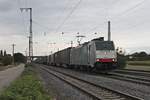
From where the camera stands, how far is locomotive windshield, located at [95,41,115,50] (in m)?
34.4

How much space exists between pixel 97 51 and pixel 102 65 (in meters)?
1.55

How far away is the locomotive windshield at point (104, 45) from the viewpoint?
34.4 m

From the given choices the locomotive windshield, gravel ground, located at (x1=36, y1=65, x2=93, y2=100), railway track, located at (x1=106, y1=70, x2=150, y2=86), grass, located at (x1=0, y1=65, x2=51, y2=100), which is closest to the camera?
grass, located at (x1=0, y1=65, x2=51, y2=100)

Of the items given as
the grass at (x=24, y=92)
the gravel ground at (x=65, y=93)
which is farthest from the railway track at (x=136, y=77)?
the grass at (x=24, y=92)

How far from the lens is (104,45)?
34.8 metres

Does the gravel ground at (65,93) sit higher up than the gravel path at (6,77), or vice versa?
the gravel path at (6,77)

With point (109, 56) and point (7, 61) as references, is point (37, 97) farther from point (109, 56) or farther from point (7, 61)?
point (7, 61)

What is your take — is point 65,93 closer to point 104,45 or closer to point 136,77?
point 136,77

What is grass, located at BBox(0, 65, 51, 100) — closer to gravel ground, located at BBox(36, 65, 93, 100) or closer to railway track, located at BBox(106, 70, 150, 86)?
gravel ground, located at BBox(36, 65, 93, 100)


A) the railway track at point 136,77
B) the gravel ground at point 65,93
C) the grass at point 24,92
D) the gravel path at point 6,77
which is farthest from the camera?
the gravel path at point 6,77

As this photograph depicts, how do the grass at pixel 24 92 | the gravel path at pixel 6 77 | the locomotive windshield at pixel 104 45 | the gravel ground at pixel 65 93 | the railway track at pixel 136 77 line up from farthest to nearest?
the locomotive windshield at pixel 104 45, the gravel path at pixel 6 77, the railway track at pixel 136 77, the gravel ground at pixel 65 93, the grass at pixel 24 92

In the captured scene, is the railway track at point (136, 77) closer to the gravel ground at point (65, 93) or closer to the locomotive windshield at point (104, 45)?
the locomotive windshield at point (104, 45)

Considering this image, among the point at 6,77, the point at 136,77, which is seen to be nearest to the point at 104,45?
the point at 136,77

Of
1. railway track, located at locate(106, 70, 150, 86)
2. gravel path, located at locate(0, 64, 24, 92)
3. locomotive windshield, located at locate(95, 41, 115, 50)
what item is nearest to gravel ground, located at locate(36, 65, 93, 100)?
gravel path, located at locate(0, 64, 24, 92)
